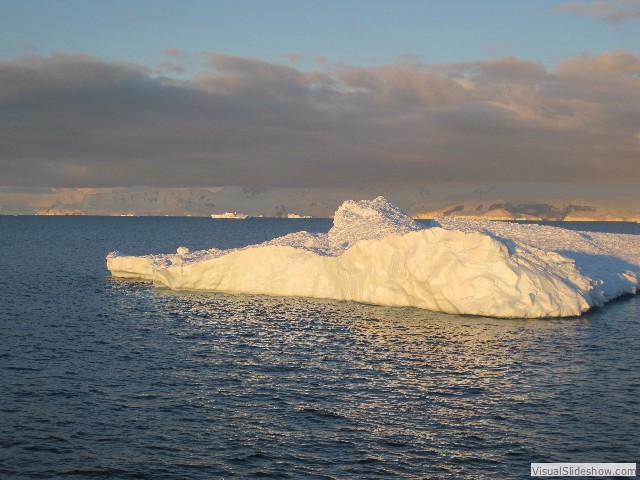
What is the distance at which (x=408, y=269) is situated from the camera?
4353cm

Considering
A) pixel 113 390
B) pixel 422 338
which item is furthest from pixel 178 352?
pixel 422 338

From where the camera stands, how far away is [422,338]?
112ft

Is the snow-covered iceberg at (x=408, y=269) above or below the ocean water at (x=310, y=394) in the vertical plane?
above

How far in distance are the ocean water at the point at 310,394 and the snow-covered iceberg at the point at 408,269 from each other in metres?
2.22

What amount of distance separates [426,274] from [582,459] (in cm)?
2488
